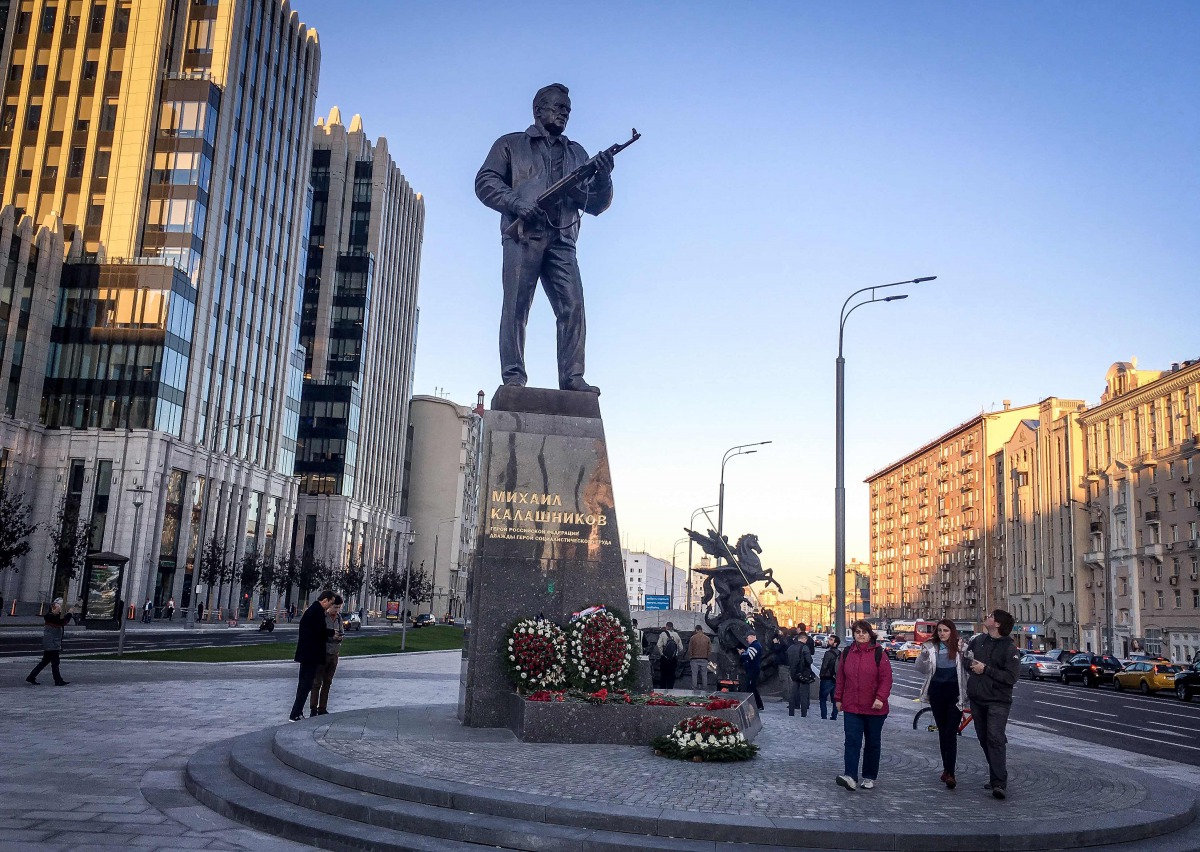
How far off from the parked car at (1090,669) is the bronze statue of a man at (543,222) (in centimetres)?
3778

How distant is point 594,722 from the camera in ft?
33.7

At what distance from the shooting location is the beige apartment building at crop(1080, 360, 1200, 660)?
58031 millimetres

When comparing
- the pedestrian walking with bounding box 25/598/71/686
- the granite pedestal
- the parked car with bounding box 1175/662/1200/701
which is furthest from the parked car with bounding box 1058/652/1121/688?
the pedestrian walking with bounding box 25/598/71/686

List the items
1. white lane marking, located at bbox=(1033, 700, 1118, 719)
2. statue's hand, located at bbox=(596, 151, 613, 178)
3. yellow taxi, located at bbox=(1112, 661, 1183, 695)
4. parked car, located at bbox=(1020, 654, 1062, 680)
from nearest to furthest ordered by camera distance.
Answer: statue's hand, located at bbox=(596, 151, 613, 178)
white lane marking, located at bbox=(1033, 700, 1118, 719)
yellow taxi, located at bbox=(1112, 661, 1183, 695)
parked car, located at bbox=(1020, 654, 1062, 680)

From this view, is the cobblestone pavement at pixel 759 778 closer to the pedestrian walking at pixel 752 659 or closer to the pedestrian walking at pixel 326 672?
the pedestrian walking at pixel 326 672

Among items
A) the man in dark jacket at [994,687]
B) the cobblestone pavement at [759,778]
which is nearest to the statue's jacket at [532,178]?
the cobblestone pavement at [759,778]

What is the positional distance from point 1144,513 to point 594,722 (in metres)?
63.5

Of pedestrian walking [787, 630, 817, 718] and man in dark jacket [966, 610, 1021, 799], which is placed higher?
man in dark jacket [966, 610, 1021, 799]

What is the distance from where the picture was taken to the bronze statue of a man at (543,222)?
13625 millimetres

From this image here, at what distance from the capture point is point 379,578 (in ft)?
321

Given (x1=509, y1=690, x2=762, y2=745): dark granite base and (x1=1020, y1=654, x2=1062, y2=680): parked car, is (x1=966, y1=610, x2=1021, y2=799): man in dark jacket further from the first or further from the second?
(x1=1020, y1=654, x2=1062, y2=680): parked car

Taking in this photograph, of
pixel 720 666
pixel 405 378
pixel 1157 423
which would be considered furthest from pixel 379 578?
pixel 720 666

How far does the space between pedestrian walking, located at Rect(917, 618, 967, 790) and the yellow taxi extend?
3182cm

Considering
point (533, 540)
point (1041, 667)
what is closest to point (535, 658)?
point (533, 540)
